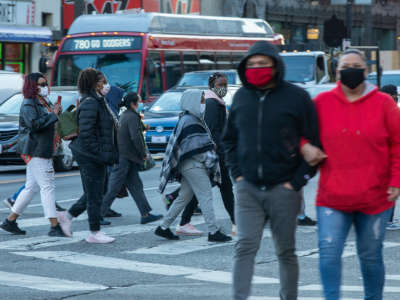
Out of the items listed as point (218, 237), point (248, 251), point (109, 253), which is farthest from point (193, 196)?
point (248, 251)

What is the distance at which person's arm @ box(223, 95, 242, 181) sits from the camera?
6.47 metres

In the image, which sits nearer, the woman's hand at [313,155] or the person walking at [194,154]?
the woman's hand at [313,155]

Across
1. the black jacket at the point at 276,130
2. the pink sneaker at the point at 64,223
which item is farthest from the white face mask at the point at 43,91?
the black jacket at the point at 276,130

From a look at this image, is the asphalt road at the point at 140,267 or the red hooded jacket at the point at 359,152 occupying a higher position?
the red hooded jacket at the point at 359,152

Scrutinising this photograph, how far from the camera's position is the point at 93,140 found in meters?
10.2

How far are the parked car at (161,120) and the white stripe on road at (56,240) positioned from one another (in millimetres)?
10836

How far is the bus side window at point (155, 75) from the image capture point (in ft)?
84.1

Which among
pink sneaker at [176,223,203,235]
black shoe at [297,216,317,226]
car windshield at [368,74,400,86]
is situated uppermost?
car windshield at [368,74,400,86]

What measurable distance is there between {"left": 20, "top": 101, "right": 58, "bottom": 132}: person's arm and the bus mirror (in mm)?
14772

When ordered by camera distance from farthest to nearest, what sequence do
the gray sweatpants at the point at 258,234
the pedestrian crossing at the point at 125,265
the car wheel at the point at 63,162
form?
the car wheel at the point at 63,162
the pedestrian crossing at the point at 125,265
the gray sweatpants at the point at 258,234

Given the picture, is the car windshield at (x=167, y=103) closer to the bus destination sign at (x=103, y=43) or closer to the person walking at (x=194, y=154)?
the bus destination sign at (x=103, y=43)

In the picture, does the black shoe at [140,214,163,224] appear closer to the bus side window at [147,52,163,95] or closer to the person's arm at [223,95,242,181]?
the person's arm at [223,95,242,181]

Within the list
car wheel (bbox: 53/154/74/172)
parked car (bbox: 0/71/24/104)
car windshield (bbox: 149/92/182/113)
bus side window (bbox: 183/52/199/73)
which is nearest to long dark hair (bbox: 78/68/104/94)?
Result: car wheel (bbox: 53/154/74/172)

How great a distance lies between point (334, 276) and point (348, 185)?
1.77ft
